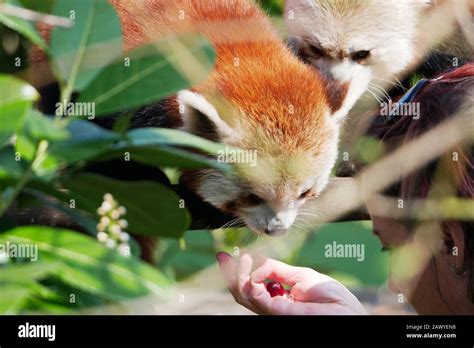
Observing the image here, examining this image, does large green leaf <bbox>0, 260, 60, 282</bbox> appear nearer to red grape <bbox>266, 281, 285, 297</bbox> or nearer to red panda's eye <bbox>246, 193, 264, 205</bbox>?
red grape <bbox>266, 281, 285, 297</bbox>

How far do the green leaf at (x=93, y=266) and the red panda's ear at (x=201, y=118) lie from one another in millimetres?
1133

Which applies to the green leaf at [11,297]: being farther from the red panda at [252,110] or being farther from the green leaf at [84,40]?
the red panda at [252,110]

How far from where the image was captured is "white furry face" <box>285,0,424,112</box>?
2508 mm

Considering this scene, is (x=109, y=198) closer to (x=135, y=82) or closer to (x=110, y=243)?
(x=110, y=243)

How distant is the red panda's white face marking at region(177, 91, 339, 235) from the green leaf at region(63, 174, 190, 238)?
0.94 meters

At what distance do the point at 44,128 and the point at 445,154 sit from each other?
1.31 m

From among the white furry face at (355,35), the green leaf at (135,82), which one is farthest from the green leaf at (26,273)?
the white furry face at (355,35)

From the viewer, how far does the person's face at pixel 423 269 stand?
1.89 meters

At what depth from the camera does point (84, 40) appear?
0.92 metres

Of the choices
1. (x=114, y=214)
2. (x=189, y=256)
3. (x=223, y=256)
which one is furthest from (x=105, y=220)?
(x=223, y=256)

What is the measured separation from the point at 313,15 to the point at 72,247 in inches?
75.6
